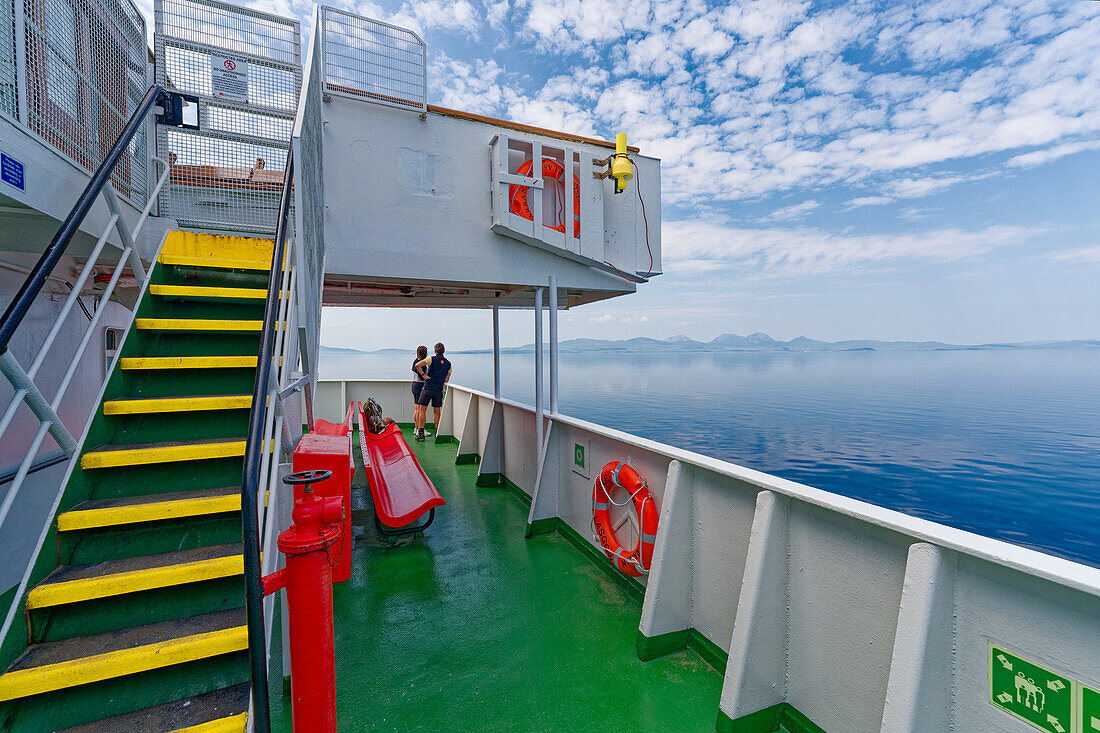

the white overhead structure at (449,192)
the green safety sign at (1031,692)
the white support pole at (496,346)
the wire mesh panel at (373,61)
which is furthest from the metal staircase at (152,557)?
the white support pole at (496,346)

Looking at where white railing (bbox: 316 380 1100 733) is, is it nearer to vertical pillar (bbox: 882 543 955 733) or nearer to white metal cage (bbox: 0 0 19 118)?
vertical pillar (bbox: 882 543 955 733)

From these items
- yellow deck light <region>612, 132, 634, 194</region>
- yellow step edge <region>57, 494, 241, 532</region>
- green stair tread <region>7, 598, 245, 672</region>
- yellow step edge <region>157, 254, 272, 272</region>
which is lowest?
green stair tread <region>7, 598, 245, 672</region>

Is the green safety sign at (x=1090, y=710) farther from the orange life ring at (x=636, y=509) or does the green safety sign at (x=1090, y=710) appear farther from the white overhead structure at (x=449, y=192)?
the white overhead structure at (x=449, y=192)

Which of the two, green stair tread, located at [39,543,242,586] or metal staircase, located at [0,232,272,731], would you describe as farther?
green stair tread, located at [39,543,242,586]

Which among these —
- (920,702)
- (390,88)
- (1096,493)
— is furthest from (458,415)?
(1096,493)

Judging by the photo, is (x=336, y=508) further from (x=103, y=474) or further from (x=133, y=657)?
(x=103, y=474)

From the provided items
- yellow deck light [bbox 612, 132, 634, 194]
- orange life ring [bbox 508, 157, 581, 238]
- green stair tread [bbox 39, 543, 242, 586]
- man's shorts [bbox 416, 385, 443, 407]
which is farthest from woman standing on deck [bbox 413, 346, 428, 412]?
green stair tread [bbox 39, 543, 242, 586]

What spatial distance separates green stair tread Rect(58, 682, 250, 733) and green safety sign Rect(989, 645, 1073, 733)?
2.38m

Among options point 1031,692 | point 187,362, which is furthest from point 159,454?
point 1031,692

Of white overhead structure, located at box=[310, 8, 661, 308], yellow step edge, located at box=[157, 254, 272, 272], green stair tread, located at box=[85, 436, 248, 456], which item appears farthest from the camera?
white overhead structure, located at box=[310, 8, 661, 308]

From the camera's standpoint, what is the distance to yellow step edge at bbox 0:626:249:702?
1.39 metres

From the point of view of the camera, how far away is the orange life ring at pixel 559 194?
466 centimetres

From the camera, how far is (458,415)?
26.1 ft

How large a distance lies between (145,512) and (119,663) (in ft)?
1.86
